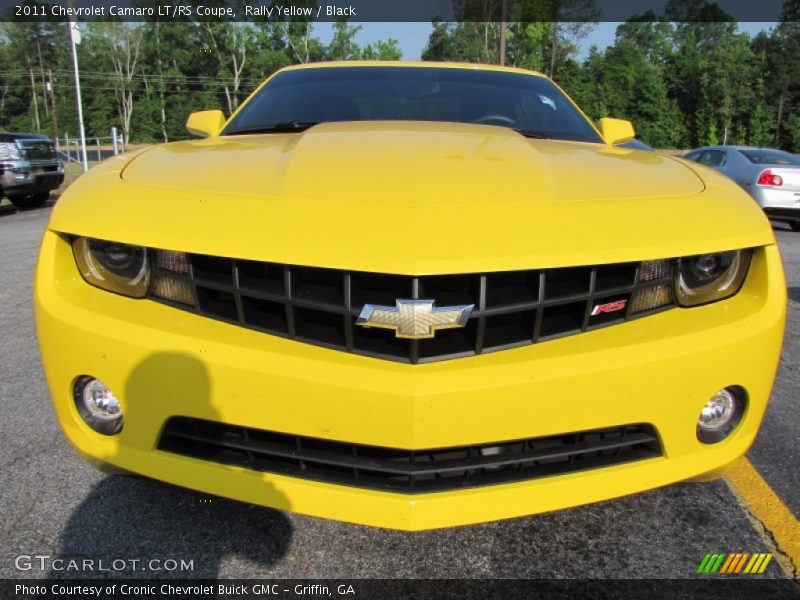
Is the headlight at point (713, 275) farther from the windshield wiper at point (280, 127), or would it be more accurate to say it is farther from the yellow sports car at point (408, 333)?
the windshield wiper at point (280, 127)

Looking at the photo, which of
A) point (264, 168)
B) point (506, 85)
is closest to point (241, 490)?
point (264, 168)

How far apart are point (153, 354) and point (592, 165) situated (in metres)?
1.43

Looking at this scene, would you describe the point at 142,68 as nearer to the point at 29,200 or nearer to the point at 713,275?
the point at 29,200

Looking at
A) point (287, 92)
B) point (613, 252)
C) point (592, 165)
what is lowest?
point (613, 252)

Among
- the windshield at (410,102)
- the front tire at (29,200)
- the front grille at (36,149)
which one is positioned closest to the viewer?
the windshield at (410,102)

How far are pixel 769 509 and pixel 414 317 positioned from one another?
60.1 inches

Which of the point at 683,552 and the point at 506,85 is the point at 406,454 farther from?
the point at 506,85

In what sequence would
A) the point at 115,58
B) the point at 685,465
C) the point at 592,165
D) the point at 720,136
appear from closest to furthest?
1. the point at 685,465
2. the point at 592,165
3. the point at 720,136
4. the point at 115,58

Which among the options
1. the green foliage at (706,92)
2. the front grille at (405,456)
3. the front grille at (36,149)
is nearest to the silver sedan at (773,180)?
the front grille at (405,456)

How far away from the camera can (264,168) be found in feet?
5.85

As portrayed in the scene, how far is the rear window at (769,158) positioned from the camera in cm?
985

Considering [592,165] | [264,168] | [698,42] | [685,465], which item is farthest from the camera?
[698,42]

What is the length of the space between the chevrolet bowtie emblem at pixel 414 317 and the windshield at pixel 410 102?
140cm

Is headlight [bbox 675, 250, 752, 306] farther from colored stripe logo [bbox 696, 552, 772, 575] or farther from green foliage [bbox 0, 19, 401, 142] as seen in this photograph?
green foliage [bbox 0, 19, 401, 142]
